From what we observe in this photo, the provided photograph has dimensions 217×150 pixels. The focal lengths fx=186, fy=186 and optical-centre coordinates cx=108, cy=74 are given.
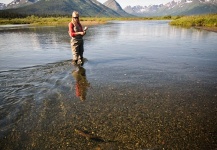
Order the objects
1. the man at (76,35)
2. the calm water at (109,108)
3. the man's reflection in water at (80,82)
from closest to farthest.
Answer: the calm water at (109,108)
the man's reflection in water at (80,82)
the man at (76,35)

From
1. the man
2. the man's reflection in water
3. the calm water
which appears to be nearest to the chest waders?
the man

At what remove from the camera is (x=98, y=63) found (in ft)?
40.6

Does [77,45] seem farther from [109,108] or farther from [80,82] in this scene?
[109,108]

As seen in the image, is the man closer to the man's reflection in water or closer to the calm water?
the man's reflection in water

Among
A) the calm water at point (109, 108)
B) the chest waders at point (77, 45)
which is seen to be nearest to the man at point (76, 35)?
the chest waders at point (77, 45)

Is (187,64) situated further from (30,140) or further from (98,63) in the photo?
(30,140)

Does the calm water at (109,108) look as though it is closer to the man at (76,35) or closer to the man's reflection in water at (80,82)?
the man's reflection in water at (80,82)

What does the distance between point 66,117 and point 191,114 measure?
3722 mm

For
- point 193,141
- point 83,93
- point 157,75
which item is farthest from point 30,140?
point 157,75

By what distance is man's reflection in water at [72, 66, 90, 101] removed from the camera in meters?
7.16

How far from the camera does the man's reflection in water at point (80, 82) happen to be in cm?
716

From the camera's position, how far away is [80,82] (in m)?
8.53

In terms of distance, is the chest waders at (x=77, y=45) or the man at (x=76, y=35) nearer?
the man at (x=76, y=35)

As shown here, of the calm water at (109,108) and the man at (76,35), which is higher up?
the man at (76,35)
